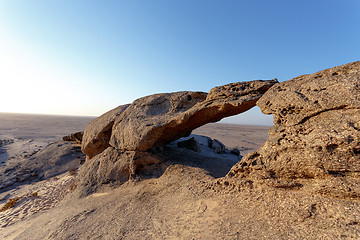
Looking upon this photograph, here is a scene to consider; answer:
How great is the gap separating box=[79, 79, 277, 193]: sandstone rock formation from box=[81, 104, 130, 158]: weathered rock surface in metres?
0.04

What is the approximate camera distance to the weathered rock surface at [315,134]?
314 cm

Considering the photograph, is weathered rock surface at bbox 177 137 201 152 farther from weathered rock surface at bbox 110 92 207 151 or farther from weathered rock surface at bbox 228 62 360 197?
weathered rock surface at bbox 228 62 360 197

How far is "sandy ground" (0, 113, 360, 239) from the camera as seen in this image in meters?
2.94

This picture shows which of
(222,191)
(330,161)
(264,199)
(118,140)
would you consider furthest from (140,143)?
(330,161)

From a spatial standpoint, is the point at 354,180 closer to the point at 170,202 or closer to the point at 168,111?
the point at 170,202

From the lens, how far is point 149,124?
650cm

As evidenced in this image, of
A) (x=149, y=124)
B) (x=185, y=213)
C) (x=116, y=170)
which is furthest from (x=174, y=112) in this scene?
(x=185, y=213)

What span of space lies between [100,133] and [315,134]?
26.0 feet

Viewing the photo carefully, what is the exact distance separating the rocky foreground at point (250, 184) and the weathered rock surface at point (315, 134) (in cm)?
2

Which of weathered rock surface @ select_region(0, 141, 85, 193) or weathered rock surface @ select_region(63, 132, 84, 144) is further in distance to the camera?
weathered rock surface @ select_region(63, 132, 84, 144)

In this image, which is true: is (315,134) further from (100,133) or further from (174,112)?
(100,133)

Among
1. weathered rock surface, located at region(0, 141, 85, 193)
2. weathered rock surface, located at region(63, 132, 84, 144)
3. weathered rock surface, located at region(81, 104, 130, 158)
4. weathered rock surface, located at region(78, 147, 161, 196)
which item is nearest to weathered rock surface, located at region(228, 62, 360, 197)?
weathered rock surface, located at region(78, 147, 161, 196)

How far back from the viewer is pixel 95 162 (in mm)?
7367

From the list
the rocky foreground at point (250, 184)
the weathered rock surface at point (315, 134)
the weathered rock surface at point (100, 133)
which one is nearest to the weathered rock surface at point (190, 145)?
the rocky foreground at point (250, 184)
